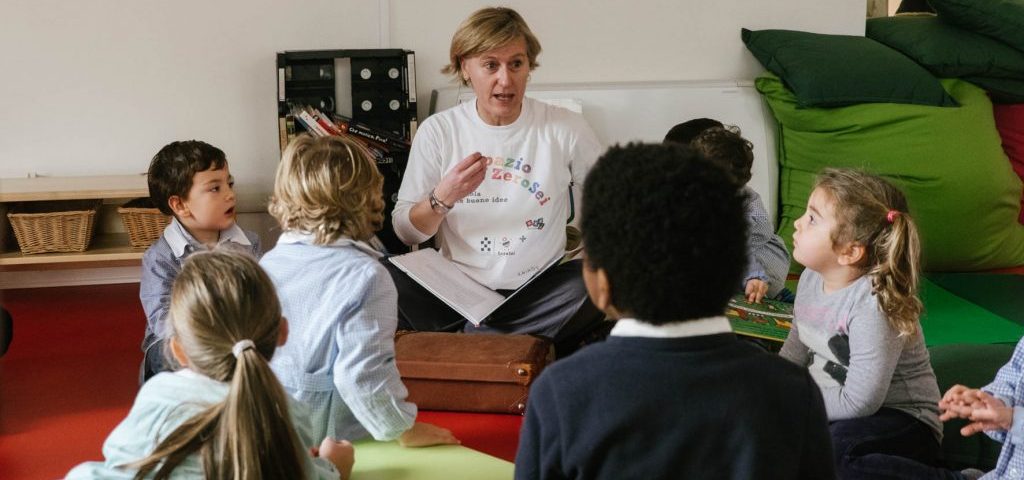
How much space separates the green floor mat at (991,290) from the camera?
3389 mm

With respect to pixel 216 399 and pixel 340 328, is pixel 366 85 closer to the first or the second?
pixel 340 328

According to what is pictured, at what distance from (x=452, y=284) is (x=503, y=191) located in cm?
33

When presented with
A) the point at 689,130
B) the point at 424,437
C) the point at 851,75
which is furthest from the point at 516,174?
the point at 851,75

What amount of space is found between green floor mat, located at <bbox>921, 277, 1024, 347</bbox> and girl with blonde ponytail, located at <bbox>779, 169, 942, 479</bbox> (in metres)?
0.93

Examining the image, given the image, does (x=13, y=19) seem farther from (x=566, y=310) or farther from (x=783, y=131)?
(x=783, y=131)

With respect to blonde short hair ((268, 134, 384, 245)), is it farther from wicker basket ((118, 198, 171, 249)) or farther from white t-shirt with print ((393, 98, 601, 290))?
wicker basket ((118, 198, 171, 249))

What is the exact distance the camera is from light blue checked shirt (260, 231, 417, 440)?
198cm

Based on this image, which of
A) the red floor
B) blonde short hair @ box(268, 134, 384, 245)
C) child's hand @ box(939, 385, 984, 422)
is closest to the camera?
child's hand @ box(939, 385, 984, 422)

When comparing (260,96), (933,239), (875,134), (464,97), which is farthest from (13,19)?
(933,239)

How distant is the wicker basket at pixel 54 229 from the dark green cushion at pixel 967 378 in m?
2.71

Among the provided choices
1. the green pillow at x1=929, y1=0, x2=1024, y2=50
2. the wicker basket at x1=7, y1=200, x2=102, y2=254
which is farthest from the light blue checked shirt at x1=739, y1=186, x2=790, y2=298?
the wicker basket at x1=7, y1=200, x2=102, y2=254

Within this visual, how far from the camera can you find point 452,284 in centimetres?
292

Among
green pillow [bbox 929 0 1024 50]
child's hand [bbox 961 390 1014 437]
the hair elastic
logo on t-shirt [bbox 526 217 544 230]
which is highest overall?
green pillow [bbox 929 0 1024 50]

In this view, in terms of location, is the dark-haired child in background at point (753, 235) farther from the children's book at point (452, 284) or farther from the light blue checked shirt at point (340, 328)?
the light blue checked shirt at point (340, 328)
